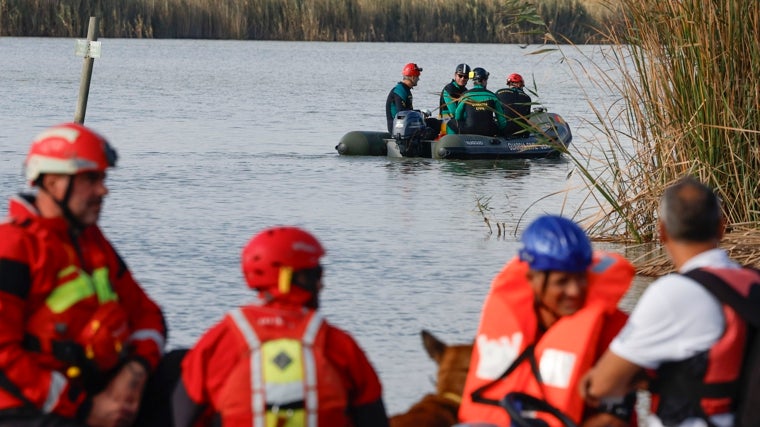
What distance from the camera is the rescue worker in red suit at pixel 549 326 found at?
404 centimetres

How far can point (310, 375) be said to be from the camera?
376 cm

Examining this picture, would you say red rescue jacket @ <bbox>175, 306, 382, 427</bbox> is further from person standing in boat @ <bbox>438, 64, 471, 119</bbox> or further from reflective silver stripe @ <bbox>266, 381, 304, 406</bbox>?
person standing in boat @ <bbox>438, 64, 471, 119</bbox>

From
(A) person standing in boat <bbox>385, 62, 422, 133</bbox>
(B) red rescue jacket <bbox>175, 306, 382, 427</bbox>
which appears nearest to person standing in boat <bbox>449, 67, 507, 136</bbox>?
(A) person standing in boat <bbox>385, 62, 422, 133</bbox>

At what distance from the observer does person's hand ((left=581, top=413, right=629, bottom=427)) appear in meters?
4.03

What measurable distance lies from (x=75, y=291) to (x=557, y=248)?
131 centimetres

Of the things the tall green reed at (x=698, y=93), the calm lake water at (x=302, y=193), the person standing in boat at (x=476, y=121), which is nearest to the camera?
the calm lake water at (x=302, y=193)

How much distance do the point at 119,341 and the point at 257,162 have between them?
13656 millimetres

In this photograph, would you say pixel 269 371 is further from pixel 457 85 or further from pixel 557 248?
pixel 457 85

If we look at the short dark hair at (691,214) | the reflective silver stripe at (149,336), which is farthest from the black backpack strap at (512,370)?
the reflective silver stripe at (149,336)

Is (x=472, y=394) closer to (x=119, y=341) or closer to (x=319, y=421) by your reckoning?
(x=319, y=421)

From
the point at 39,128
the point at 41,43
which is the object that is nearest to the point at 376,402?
the point at 39,128

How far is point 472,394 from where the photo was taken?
4.21 m

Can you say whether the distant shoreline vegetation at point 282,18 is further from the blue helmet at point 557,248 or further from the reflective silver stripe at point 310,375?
the reflective silver stripe at point 310,375

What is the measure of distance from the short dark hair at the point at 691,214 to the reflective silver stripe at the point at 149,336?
1.50 metres
